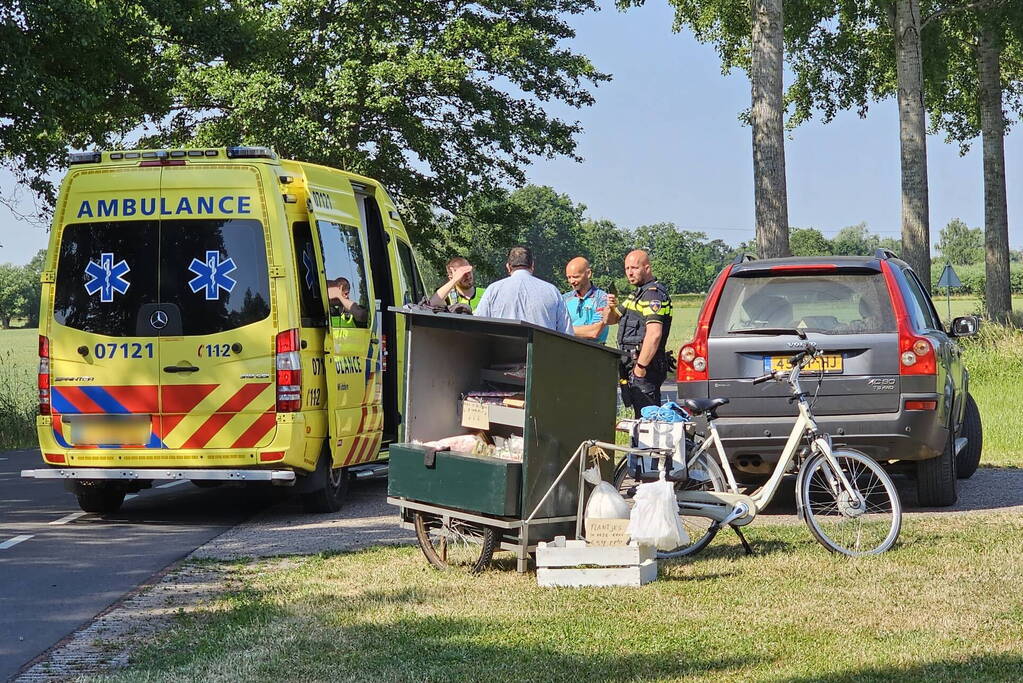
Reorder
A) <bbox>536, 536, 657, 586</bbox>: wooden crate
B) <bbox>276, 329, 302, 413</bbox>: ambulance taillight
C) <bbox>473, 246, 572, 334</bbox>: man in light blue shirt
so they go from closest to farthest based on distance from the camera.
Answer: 1. <bbox>536, 536, 657, 586</bbox>: wooden crate
2. <bbox>473, 246, 572, 334</bbox>: man in light blue shirt
3. <bbox>276, 329, 302, 413</bbox>: ambulance taillight

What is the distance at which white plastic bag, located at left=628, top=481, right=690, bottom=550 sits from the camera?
24.6 feet

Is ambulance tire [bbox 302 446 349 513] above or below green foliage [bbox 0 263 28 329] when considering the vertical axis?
below

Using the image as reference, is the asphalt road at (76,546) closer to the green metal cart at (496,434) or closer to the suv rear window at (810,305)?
the green metal cart at (496,434)

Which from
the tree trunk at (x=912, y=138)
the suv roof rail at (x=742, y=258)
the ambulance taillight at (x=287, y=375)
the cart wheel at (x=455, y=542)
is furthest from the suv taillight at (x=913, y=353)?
the tree trunk at (x=912, y=138)

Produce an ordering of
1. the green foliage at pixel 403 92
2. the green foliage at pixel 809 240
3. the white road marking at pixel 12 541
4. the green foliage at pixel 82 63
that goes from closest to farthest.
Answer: the white road marking at pixel 12 541 → the green foliage at pixel 82 63 → the green foliage at pixel 403 92 → the green foliage at pixel 809 240

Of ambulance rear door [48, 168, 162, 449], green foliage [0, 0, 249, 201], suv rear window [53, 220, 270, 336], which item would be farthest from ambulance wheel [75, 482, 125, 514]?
green foliage [0, 0, 249, 201]

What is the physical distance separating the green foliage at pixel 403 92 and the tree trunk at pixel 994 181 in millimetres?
8872

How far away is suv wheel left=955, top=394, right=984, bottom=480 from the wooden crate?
19.3ft

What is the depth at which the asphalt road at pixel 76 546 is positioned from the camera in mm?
6906

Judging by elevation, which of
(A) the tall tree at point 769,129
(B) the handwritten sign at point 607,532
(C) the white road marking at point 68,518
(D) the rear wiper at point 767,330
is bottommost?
(C) the white road marking at point 68,518

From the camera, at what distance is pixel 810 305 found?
32.0 feet

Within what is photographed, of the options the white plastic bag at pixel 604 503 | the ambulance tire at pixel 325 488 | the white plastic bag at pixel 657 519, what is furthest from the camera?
the ambulance tire at pixel 325 488

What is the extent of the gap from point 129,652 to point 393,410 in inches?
244

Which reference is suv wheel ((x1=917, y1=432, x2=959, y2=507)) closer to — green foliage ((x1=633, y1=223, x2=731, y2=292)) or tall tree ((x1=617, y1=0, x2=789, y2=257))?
tall tree ((x1=617, y1=0, x2=789, y2=257))
